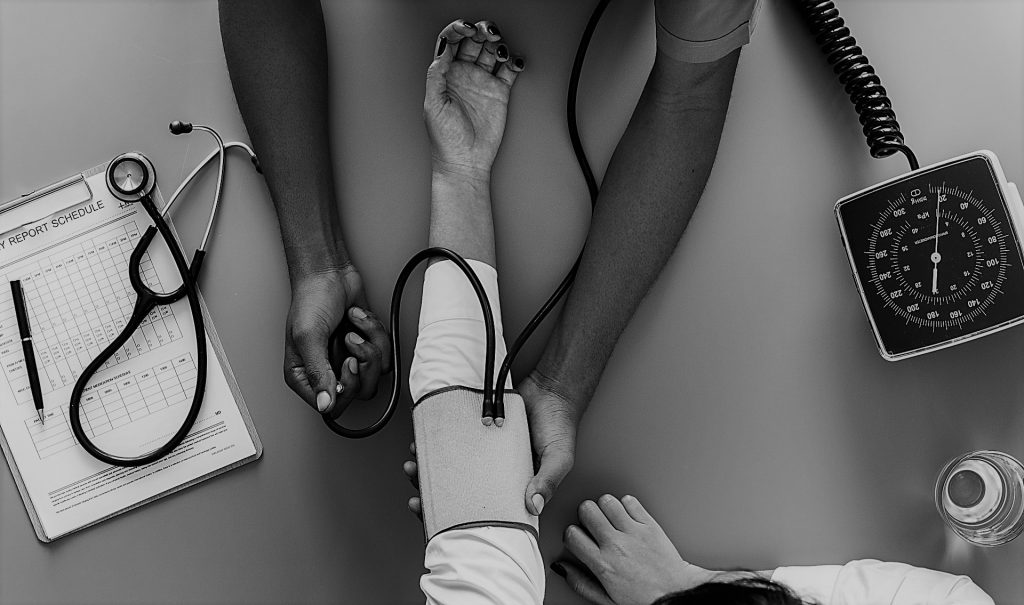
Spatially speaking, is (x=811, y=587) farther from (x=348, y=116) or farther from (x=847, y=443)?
(x=348, y=116)

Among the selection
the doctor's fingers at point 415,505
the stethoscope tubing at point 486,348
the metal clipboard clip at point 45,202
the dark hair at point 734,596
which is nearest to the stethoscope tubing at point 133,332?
the metal clipboard clip at point 45,202

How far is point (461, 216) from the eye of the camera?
983 millimetres

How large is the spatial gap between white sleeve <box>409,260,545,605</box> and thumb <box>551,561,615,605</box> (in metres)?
0.15

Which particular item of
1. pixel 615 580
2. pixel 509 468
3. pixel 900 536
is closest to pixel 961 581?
pixel 900 536

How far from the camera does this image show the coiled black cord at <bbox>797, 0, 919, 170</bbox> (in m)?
0.97

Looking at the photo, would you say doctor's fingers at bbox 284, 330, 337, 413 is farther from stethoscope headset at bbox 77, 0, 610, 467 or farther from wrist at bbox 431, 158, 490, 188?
wrist at bbox 431, 158, 490, 188

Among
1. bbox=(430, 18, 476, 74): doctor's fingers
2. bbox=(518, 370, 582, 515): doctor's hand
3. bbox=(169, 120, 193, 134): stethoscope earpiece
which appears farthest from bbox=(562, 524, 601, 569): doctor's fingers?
bbox=(169, 120, 193, 134): stethoscope earpiece

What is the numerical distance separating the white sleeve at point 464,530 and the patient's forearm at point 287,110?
0.64 feet

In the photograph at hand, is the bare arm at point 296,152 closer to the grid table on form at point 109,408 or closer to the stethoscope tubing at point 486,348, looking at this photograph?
the stethoscope tubing at point 486,348

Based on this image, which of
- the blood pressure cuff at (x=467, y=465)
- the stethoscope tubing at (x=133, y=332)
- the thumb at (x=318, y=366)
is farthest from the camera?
the stethoscope tubing at (x=133, y=332)

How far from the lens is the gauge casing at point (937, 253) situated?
897 mm

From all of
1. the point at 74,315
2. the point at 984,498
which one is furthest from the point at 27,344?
the point at 984,498

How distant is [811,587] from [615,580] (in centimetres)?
23

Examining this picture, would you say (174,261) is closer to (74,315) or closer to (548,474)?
(74,315)
